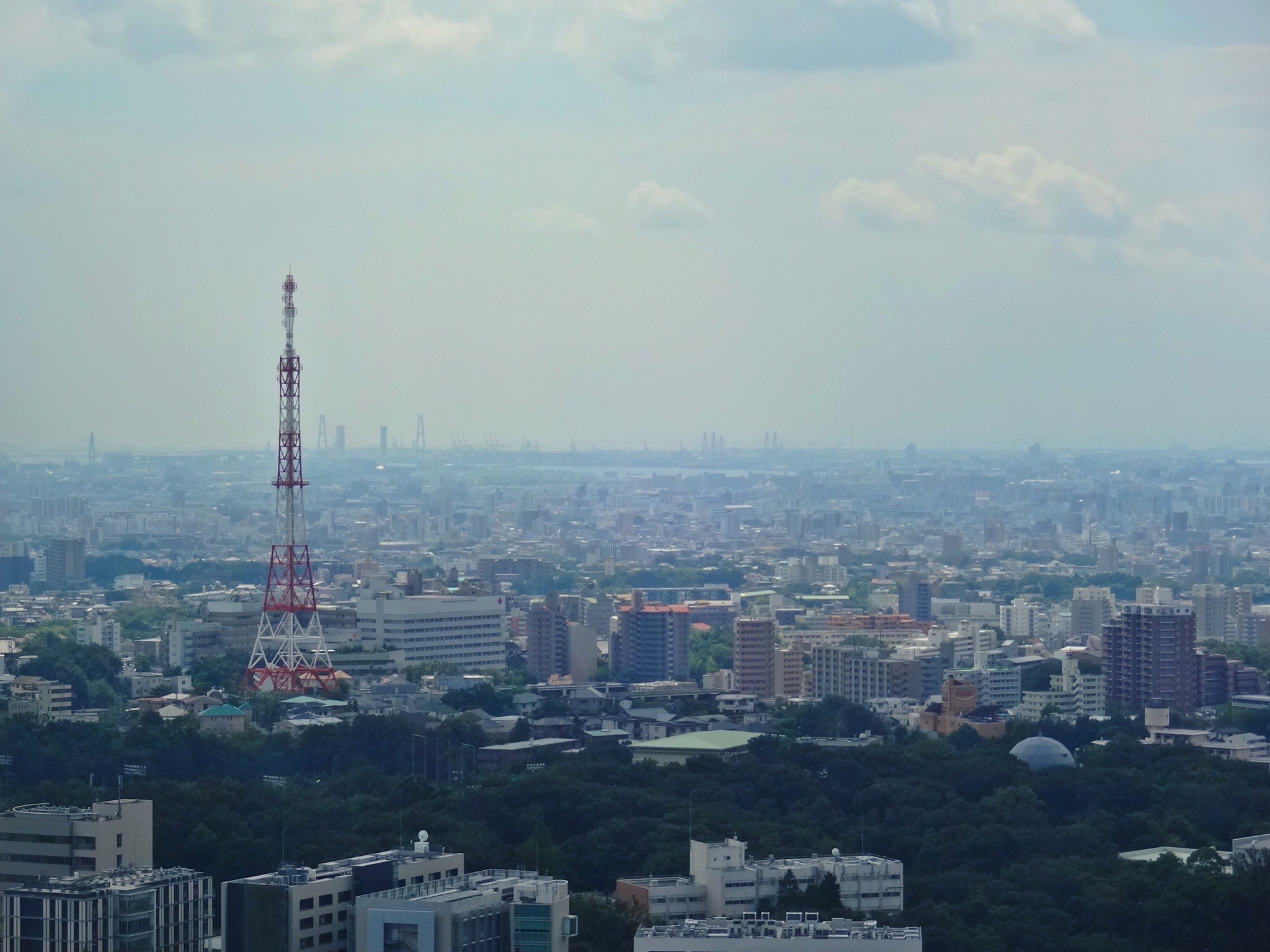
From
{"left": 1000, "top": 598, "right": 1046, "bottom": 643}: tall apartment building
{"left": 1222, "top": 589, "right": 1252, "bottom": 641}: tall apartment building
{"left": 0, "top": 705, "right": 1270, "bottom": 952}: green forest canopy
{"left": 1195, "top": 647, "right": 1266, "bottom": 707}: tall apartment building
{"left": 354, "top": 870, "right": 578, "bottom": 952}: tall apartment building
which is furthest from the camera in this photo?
{"left": 1000, "top": 598, "right": 1046, "bottom": 643}: tall apartment building

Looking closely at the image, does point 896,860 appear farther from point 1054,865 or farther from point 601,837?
point 601,837

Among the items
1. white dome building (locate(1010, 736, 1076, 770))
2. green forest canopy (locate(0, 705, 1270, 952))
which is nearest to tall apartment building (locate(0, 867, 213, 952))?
green forest canopy (locate(0, 705, 1270, 952))

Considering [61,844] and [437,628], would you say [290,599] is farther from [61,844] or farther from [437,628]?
[61,844]

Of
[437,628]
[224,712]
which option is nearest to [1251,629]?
[437,628]

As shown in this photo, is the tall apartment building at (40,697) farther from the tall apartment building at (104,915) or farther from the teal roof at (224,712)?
the tall apartment building at (104,915)

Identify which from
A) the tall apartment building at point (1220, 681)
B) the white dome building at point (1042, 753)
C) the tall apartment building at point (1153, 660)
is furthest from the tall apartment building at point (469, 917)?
the tall apartment building at point (1220, 681)

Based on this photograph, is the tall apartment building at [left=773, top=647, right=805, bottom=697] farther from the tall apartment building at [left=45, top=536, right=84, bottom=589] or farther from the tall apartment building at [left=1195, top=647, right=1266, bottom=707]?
the tall apartment building at [left=45, top=536, right=84, bottom=589]
